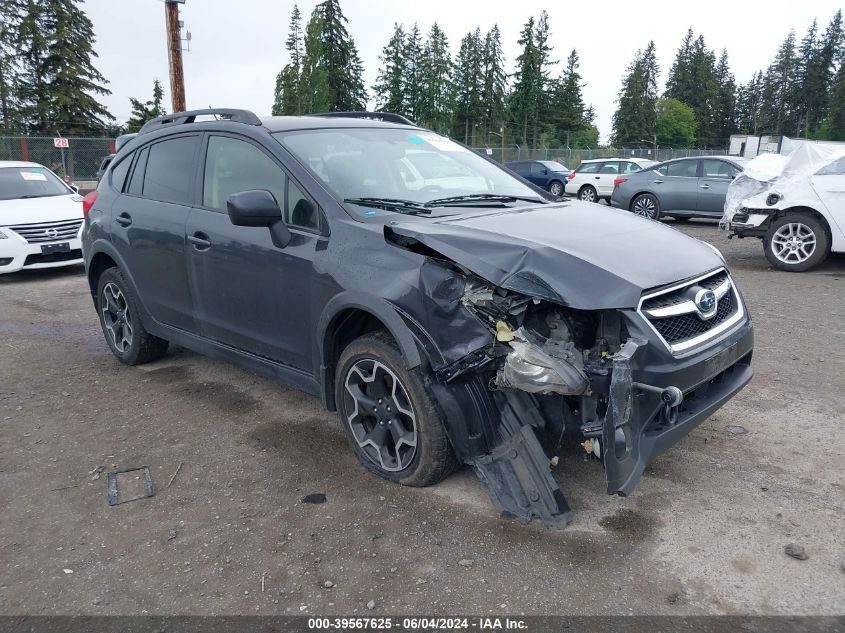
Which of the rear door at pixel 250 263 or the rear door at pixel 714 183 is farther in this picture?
the rear door at pixel 714 183

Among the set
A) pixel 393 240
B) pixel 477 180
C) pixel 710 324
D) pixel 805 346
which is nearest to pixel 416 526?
pixel 393 240

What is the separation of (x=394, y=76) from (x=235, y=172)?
78.3 meters

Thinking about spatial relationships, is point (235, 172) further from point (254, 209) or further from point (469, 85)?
point (469, 85)

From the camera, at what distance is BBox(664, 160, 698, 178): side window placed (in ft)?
48.7

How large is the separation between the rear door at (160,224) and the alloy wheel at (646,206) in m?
12.4

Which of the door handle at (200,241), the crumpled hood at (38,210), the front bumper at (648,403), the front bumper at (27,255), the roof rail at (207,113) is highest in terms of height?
the roof rail at (207,113)

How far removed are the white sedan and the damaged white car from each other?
31.5 feet

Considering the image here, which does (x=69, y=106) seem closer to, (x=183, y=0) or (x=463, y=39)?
(x=183, y=0)

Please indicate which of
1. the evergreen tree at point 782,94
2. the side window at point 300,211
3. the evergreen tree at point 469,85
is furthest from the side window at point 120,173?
the evergreen tree at point 782,94

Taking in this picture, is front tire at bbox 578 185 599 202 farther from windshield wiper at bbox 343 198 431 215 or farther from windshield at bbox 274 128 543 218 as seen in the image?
windshield wiper at bbox 343 198 431 215

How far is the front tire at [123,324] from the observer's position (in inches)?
209

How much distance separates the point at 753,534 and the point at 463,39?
8902 centimetres

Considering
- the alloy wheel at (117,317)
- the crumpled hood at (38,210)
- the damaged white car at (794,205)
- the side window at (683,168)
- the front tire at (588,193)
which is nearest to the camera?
the alloy wheel at (117,317)

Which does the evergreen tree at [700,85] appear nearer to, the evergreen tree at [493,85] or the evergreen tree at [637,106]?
the evergreen tree at [637,106]
